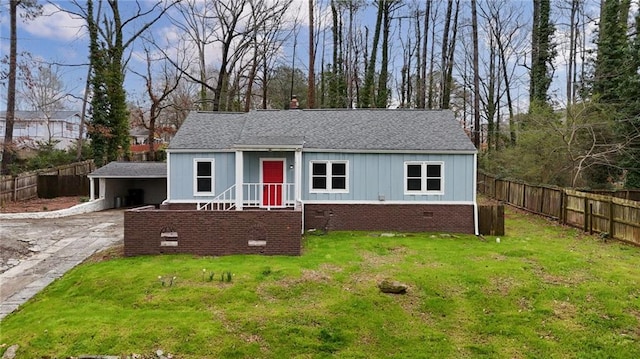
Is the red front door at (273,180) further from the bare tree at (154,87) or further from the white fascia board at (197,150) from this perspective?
the bare tree at (154,87)

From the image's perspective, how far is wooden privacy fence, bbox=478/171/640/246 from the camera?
12883 millimetres

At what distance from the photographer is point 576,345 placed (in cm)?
695

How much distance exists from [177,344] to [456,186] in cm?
1092

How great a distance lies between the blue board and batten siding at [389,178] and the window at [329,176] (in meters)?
→ 0.15

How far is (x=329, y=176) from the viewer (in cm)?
1498

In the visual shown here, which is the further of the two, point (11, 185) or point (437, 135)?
point (11, 185)

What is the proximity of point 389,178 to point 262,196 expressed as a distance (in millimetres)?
4546

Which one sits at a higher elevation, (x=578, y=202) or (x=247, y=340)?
(x=578, y=202)

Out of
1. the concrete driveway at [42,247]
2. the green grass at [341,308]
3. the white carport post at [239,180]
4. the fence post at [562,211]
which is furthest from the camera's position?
the fence post at [562,211]

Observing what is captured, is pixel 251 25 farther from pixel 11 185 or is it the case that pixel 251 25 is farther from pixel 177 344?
pixel 177 344

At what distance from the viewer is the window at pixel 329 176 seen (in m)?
15.0

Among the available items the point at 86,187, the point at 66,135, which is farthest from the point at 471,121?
the point at 66,135

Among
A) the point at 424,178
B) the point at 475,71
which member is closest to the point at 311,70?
the point at 475,71

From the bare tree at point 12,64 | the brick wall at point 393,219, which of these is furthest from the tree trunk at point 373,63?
the bare tree at point 12,64
